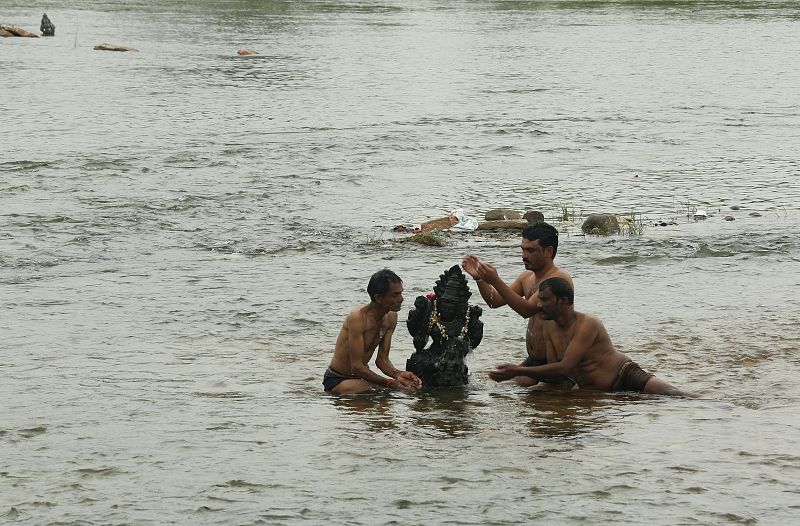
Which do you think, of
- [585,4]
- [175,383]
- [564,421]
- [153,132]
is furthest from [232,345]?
[585,4]

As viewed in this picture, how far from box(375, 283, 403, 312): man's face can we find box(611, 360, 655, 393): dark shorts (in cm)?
166

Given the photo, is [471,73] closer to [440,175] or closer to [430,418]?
[440,175]

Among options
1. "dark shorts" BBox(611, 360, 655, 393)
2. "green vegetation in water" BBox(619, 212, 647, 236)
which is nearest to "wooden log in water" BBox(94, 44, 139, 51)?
"green vegetation in water" BBox(619, 212, 647, 236)

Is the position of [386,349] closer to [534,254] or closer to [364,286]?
[534,254]

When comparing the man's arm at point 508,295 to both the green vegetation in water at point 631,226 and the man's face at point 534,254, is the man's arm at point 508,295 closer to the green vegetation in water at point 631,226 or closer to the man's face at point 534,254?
the man's face at point 534,254

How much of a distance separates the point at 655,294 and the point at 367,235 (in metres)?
3.94

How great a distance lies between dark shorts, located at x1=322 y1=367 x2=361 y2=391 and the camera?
8852 millimetres

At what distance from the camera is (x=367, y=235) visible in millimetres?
14523

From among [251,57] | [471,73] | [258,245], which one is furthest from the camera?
[251,57]

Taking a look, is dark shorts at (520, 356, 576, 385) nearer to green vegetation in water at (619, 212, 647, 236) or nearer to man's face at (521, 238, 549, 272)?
man's face at (521, 238, 549, 272)

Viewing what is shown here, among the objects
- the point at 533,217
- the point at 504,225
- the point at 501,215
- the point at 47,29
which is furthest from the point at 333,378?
the point at 47,29

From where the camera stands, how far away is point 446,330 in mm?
8773

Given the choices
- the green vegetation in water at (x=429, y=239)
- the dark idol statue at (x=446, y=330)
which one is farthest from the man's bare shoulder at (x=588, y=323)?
the green vegetation in water at (x=429, y=239)

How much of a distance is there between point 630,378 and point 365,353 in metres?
1.89
